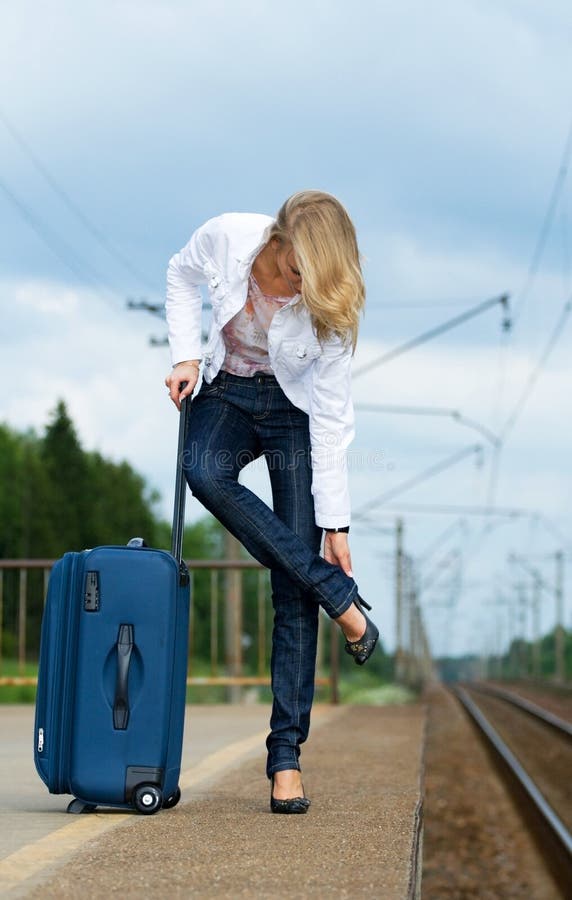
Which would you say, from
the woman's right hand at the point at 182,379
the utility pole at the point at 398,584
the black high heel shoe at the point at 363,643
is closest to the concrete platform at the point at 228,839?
the black high heel shoe at the point at 363,643

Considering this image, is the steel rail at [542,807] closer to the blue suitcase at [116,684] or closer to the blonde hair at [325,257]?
the blue suitcase at [116,684]

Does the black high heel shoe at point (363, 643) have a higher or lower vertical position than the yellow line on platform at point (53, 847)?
higher

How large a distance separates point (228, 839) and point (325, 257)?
156 cm

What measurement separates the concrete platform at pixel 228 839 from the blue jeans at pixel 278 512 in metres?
0.37

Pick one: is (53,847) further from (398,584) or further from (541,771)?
(398,584)

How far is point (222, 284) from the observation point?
4250 mm

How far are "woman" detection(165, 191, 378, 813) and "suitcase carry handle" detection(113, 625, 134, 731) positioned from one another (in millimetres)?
426

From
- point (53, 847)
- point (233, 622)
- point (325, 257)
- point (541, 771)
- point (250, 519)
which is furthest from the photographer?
point (541, 771)

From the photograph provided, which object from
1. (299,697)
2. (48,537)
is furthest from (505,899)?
(48,537)

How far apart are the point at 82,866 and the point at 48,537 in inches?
2978

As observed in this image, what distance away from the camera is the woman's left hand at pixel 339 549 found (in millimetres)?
4316

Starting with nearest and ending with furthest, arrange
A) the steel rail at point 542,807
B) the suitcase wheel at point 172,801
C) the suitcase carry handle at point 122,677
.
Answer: the suitcase carry handle at point 122,677, the suitcase wheel at point 172,801, the steel rail at point 542,807

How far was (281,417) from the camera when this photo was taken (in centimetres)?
435

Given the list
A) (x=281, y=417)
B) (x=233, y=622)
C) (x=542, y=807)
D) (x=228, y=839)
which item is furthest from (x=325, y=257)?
(x=233, y=622)
